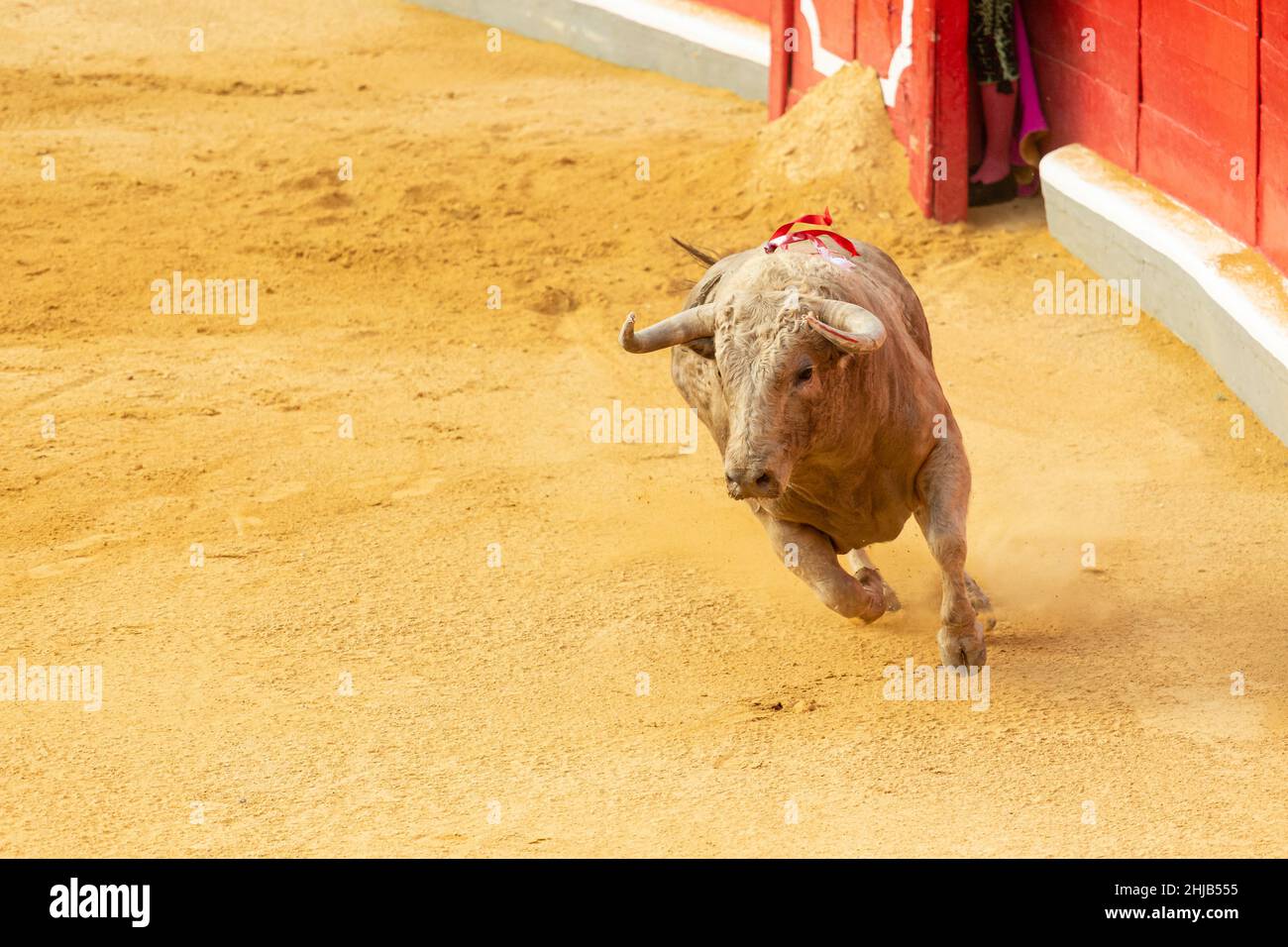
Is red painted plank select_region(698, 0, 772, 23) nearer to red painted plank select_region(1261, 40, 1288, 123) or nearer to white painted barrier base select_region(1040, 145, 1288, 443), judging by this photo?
white painted barrier base select_region(1040, 145, 1288, 443)

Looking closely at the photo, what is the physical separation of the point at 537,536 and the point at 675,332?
85.4 inches

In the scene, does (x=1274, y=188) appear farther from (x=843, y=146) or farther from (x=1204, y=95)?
(x=843, y=146)

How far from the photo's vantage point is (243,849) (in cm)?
518

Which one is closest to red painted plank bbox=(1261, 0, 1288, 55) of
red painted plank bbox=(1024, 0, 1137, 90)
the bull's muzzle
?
red painted plank bbox=(1024, 0, 1137, 90)

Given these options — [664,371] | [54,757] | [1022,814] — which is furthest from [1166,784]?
[664,371]

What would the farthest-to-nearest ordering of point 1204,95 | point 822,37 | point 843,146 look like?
point 822,37, point 843,146, point 1204,95

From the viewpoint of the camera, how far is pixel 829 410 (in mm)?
5574

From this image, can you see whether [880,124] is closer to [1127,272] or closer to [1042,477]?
[1127,272]

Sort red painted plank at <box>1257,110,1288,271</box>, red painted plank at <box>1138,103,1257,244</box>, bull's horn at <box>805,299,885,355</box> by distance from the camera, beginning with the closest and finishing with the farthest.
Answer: bull's horn at <box>805,299,885,355</box> → red painted plank at <box>1257,110,1288,271</box> → red painted plank at <box>1138,103,1257,244</box>

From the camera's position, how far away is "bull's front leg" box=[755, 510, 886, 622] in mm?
6078

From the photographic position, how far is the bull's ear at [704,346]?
224 inches

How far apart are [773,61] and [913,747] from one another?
7402 millimetres

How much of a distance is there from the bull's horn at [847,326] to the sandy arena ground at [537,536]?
4.16 ft
